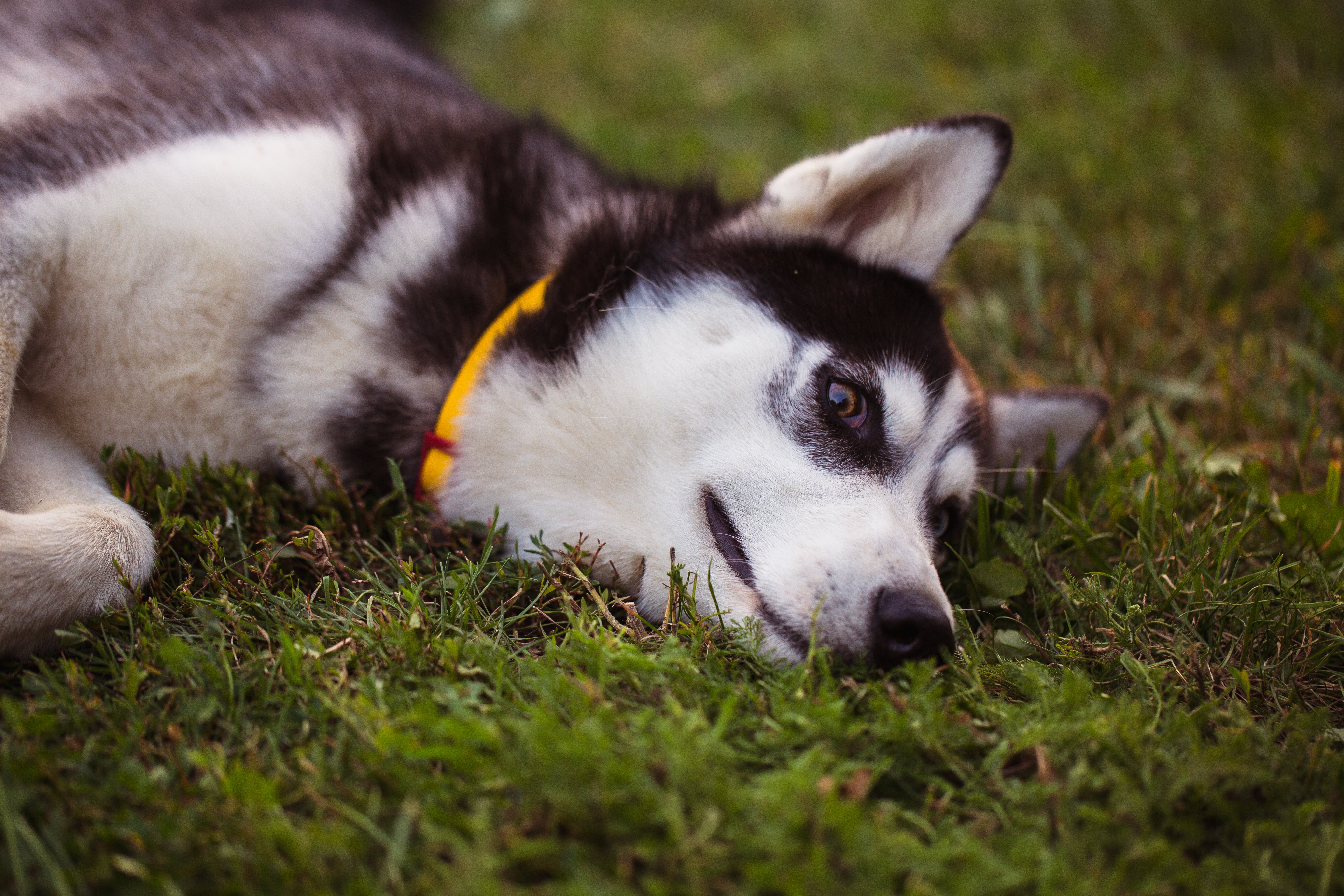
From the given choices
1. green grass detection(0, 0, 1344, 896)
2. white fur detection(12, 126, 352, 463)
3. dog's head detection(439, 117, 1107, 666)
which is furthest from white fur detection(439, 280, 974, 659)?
white fur detection(12, 126, 352, 463)

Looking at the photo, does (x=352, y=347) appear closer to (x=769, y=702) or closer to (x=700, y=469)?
(x=700, y=469)

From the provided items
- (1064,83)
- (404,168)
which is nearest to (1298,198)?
(1064,83)

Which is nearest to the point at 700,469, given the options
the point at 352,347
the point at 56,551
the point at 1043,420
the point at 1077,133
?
the point at 352,347

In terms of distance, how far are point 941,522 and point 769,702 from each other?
0.91 m

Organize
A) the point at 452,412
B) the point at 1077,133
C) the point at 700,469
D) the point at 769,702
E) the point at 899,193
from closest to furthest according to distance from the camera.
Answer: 1. the point at 769,702
2. the point at 700,469
3. the point at 452,412
4. the point at 899,193
5. the point at 1077,133

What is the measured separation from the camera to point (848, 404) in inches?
94.5

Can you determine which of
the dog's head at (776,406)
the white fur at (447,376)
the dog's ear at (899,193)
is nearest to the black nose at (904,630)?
the dog's head at (776,406)

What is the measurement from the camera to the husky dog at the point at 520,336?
2240 mm

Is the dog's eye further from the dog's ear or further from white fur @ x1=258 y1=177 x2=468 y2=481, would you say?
white fur @ x1=258 y1=177 x2=468 y2=481

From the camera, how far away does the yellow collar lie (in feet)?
8.34

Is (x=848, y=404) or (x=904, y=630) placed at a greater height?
(x=848, y=404)

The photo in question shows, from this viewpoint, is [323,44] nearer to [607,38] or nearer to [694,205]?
[694,205]

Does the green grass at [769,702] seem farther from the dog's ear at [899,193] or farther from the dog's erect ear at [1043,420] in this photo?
the dog's ear at [899,193]

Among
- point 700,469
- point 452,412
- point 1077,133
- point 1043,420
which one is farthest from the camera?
point 1077,133
